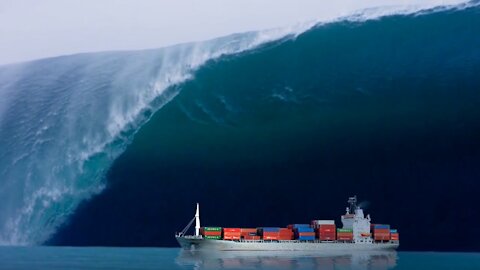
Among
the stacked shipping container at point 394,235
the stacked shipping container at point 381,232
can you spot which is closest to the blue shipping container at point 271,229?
the stacked shipping container at point 381,232

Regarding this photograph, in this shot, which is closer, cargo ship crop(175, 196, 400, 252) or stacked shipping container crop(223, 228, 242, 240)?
stacked shipping container crop(223, 228, 242, 240)

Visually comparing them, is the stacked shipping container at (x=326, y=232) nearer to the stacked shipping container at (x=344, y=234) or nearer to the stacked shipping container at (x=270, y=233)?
the stacked shipping container at (x=344, y=234)

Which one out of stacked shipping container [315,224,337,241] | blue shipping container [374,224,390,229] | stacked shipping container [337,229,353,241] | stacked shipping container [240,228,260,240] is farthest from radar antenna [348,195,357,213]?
stacked shipping container [240,228,260,240]

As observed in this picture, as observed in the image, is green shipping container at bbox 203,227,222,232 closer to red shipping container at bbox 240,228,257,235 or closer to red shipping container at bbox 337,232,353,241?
red shipping container at bbox 240,228,257,235

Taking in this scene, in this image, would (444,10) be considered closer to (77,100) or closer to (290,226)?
(290,226)

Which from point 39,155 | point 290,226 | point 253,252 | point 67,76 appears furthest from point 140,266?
point 67,76
